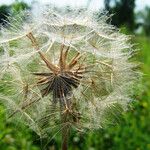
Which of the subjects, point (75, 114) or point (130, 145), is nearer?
point (75, 114)

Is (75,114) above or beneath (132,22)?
beneath

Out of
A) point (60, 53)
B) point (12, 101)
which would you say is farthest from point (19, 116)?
point (60, 53)

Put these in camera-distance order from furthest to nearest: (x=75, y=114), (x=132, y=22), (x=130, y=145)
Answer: (x=132, y=22), (x=130, y=145), (x=75, y=114)

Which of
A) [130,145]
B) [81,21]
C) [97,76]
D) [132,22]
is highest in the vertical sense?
[132,22]

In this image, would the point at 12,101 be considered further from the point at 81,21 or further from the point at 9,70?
the point at 81,21

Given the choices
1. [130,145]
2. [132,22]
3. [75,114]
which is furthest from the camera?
[132,22]

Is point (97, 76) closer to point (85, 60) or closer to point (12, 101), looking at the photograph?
point (85, 60)
